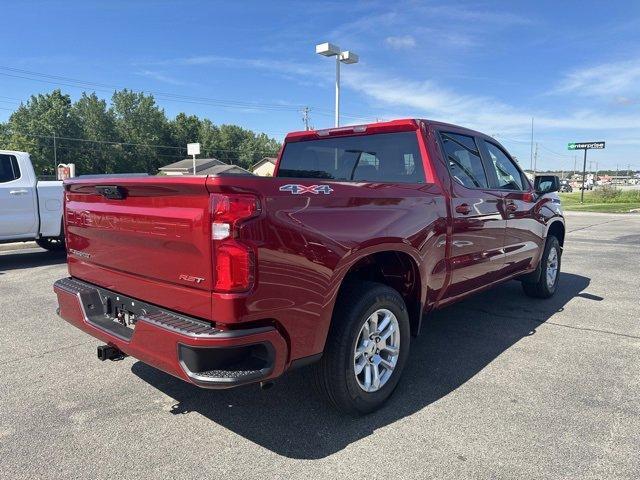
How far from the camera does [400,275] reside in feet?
11.9

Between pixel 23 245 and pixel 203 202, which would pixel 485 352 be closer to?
pixel 203 202

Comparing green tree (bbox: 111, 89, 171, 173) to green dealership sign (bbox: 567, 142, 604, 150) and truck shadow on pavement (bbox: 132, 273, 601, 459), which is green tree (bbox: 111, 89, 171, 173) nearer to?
green dealership sign (bbox: 567, 142, 604, 150)

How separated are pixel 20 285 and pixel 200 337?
19.4ft

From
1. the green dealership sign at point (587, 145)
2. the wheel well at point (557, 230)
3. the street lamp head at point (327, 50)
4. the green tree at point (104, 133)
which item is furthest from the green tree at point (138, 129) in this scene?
the wheel well at point (557, 230)

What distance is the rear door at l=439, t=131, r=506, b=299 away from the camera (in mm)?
3990

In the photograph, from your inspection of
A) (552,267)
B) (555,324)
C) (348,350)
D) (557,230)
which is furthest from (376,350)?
(557,230)

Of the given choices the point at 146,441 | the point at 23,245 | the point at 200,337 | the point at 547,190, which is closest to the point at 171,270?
the point at 200,337

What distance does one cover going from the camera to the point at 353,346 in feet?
9.70

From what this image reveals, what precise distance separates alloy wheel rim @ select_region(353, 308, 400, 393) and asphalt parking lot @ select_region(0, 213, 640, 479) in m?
0.24

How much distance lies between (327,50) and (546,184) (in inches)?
402

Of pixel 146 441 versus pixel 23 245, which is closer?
pixel 146 441

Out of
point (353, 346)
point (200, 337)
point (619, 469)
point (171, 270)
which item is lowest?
point (619, 469)

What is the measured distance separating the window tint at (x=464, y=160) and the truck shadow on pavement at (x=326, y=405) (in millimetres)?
1481

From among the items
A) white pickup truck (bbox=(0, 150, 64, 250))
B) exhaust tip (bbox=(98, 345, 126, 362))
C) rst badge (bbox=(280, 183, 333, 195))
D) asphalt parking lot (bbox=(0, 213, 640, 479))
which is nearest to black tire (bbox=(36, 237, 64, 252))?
white pickup truck (bbox=(0, 150, 64, 250))
